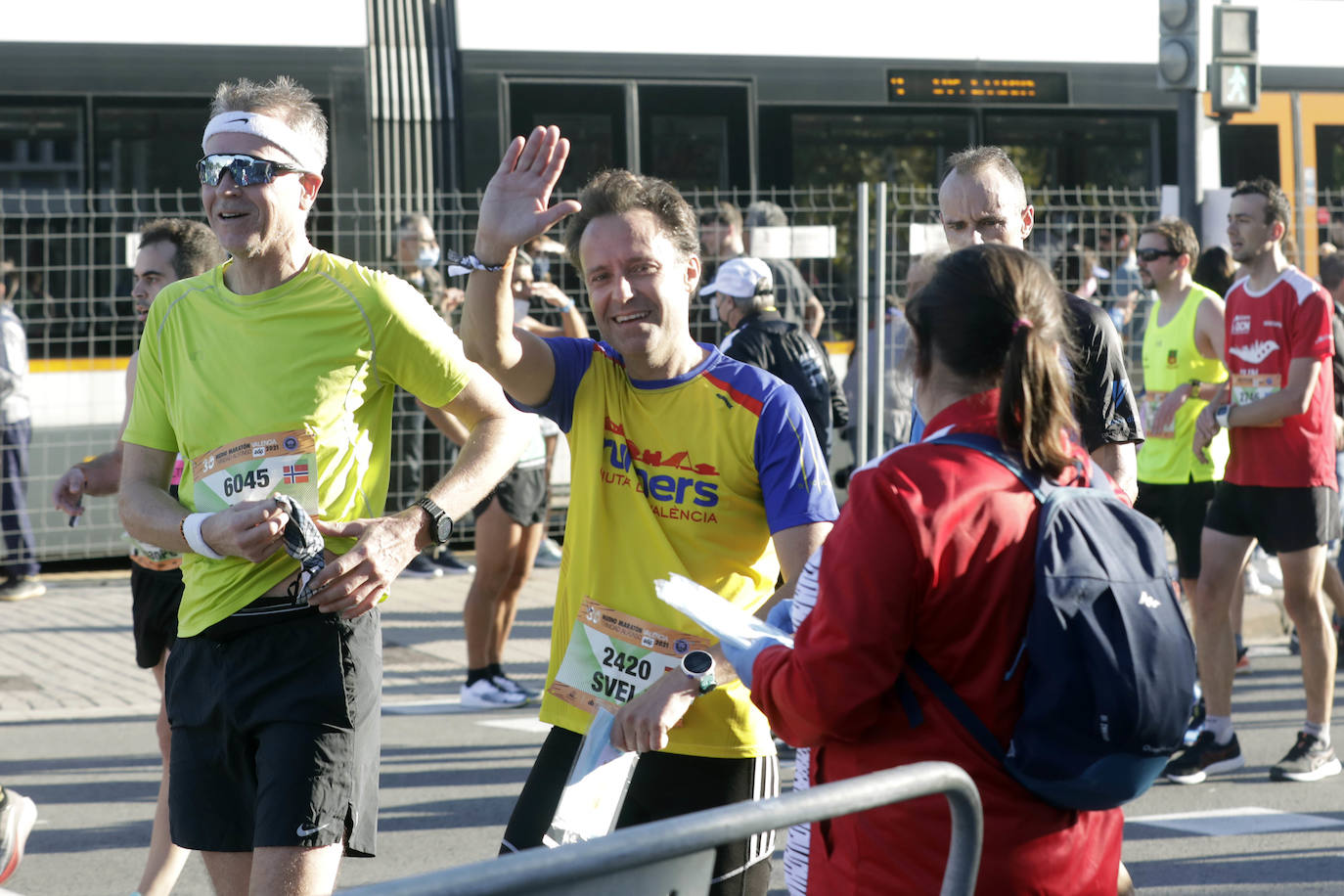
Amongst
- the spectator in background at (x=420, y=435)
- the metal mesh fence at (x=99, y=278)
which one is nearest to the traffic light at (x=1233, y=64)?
the metal mesh fence at (x=99, y=278)

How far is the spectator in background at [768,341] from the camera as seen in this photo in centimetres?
713

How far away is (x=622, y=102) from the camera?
11617 mm

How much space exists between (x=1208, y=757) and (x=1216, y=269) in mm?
3634

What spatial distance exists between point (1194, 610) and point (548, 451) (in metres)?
5.17

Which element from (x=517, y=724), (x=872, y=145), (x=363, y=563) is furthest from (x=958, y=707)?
(x=872, y=145)

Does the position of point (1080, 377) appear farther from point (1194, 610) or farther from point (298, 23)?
point (298, 23)

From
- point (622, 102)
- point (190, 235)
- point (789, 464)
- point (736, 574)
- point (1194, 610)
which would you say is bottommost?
point (1194, 610)

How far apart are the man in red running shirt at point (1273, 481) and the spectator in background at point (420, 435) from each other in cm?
532

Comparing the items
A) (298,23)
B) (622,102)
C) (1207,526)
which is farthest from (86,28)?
(1207,526)

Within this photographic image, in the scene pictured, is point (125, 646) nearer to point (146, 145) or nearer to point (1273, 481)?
point (146, 145)

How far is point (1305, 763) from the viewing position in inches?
261

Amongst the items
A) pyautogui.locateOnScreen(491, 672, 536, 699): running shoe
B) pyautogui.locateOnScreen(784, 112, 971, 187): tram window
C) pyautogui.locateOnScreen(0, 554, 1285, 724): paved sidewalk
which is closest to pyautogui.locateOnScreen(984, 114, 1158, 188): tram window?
pyautogui.locateOnScreen(784, 112, 971, 187): tram window

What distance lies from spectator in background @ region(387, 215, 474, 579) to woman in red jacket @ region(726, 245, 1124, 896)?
841 centimetres

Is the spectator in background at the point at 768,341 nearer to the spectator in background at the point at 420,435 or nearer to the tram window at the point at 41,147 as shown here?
the spectator in background at the point at 420,435
